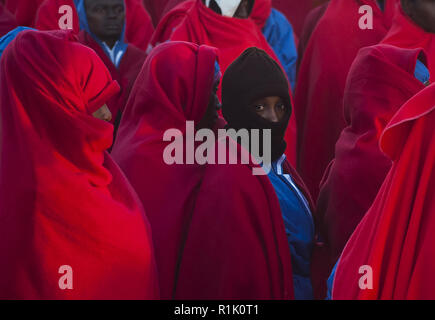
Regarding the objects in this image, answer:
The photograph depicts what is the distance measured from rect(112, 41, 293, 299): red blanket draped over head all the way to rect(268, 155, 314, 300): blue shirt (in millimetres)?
201

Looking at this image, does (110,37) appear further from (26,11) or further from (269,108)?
(269,108)

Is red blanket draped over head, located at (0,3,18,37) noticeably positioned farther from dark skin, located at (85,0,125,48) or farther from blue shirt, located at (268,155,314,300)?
blue shirt, located at (268,155,314,300)

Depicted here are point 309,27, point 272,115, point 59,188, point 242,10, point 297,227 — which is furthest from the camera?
A: point 309,27

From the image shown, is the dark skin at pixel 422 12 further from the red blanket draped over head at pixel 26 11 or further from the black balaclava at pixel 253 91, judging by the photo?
the red blanket draped over head at pixel 26 11

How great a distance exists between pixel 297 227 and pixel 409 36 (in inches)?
63.6

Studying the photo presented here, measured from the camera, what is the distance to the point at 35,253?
282 centimetres

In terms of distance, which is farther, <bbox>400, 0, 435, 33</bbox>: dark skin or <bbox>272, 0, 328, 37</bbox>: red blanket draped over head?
<bbox>272, 0, 328, 37</bbox>: red blanket draped over head

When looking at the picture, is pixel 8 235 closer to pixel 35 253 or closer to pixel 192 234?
pixel 35 253

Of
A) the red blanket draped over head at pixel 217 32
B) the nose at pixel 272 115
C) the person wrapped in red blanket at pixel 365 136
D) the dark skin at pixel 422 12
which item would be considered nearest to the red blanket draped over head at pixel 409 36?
the dark skin at pixel 422 12

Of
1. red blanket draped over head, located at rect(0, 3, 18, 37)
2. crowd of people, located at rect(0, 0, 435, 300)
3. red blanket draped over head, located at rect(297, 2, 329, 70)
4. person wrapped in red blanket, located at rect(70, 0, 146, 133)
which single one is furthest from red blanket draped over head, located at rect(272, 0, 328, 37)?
crowd of people, located at rect(0, 0, 435, 300)

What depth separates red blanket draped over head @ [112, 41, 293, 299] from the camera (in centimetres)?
297

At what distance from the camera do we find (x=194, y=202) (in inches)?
123

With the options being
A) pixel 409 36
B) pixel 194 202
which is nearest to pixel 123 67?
pixel 409 36

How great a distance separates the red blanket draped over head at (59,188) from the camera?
2.81 m
